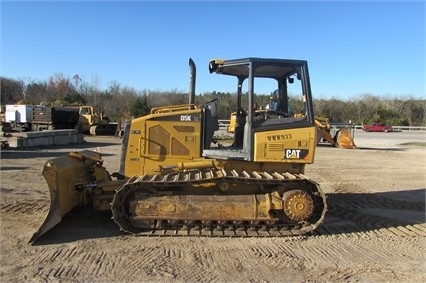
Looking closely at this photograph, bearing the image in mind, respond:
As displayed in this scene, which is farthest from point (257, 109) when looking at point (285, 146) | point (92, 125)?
point (92, 125)

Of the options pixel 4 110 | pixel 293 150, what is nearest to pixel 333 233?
pixel 293 150

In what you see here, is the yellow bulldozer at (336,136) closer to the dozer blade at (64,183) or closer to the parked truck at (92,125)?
the parked truck at (92,125)

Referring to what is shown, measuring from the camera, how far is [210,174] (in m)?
6.95

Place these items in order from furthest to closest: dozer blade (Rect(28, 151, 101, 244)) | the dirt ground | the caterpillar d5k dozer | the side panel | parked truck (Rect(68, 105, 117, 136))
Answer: parked truck (Rect(68, 105, 117, 136)) → the side panel → the caterpillar d5k dozer → dozer blade (Rect(28, 151, 101, 244)) → the dirt ground

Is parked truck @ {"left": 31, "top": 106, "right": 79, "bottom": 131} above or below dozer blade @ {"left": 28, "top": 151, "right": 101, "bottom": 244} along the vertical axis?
above

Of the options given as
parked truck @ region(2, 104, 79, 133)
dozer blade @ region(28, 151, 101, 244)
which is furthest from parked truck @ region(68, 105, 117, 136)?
dozer blade @ region(28, 151, 101, 244)

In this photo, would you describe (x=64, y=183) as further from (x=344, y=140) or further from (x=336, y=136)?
(x=336, y=136)

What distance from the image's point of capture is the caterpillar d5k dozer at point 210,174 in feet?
22.0

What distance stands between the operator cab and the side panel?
0.29 feet

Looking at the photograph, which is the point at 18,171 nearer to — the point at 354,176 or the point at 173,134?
the point at 173,134

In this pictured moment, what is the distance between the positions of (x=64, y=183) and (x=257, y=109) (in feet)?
11.4

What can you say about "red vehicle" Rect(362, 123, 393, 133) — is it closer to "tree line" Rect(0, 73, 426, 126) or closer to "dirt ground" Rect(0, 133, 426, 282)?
"tree line" Rect(0, 73, 426, 126)

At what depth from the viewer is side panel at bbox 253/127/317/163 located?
7090 millimetres

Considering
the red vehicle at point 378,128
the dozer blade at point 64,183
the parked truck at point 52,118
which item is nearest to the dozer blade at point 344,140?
the dozer blade at point 64,183
